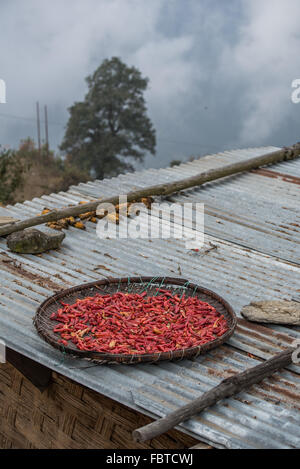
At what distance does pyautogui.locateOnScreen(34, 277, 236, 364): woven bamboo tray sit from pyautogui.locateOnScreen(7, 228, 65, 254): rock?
3.93 feet

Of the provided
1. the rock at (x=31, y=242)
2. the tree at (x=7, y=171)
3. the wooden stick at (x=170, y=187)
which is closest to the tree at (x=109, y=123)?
the tree at (x=7, y=171)

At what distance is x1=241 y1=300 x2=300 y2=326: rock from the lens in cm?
448

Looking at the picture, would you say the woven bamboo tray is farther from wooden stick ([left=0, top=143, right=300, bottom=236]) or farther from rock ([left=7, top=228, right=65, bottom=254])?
wooden stick ([left=0, top=143, right=300, bottom=236])

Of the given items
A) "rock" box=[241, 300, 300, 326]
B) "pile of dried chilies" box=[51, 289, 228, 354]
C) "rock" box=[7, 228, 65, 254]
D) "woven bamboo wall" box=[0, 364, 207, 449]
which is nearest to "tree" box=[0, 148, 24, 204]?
"rock" box=[7, 228, 65, 254]

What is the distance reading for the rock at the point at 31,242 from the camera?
5.80 m

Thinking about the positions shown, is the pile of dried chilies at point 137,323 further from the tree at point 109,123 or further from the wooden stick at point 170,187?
the tree at point 109,123

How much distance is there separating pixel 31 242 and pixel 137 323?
6.73ft

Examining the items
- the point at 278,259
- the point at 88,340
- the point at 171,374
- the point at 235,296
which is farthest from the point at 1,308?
the point at 278,259

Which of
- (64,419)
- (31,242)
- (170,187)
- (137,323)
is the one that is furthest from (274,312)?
(170,187)

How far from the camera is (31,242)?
5805 mm

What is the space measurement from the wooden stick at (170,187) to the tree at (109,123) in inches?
700

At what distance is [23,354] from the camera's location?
402cm

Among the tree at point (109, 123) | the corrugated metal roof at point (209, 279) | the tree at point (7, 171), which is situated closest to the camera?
the corrugated metal roof at point (209, 279)
